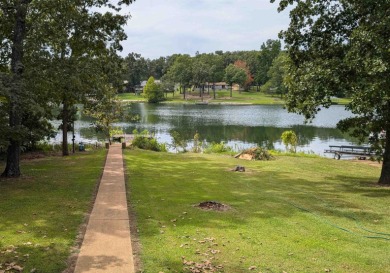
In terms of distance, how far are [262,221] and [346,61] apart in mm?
6955

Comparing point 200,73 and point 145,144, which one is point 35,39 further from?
point 200,73

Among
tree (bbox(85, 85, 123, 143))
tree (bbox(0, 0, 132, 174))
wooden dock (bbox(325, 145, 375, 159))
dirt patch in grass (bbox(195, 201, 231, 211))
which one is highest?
tree (bbox(0, 0, 132, 174))

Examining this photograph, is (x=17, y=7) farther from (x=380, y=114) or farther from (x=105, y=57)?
(x=380, y=114)

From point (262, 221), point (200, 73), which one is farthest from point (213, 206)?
point (200, 73)

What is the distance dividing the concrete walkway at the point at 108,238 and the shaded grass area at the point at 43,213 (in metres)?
0.34

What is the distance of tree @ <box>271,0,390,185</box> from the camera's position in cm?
1280

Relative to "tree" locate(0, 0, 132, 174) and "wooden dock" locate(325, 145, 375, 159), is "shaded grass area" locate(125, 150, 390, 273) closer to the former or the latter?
"tree" locate(0, 0, 132, 174)

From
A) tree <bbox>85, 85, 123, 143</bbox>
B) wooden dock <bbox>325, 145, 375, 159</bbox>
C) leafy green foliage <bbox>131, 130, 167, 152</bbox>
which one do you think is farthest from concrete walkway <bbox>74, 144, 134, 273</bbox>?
wooden dock <bbox>325, 145, 375, 159</bbox>

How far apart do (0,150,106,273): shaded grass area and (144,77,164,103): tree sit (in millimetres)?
97999

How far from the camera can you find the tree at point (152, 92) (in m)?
115

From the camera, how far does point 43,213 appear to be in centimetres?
1031

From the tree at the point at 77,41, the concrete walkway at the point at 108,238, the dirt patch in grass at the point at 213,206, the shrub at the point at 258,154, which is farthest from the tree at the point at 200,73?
the dirt patch in grass at the point at 213,206

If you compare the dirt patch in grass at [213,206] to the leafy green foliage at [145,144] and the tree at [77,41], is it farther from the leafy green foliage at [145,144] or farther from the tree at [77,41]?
the leafy green foliage at [145,144]

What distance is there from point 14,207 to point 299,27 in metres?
13.2
